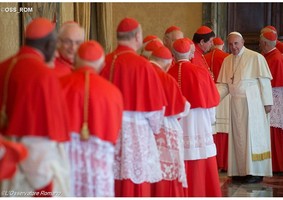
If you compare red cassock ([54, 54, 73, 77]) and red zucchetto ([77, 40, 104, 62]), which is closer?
red zucchetto ([77, 40, 104, 62])

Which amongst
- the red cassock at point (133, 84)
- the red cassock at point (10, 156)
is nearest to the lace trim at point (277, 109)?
the red cassock at point (133, 84)

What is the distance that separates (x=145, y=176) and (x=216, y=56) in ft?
14.9

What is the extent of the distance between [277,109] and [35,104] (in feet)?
20.4

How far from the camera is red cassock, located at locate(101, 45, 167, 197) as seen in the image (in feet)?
19.0

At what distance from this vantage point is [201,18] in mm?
14008

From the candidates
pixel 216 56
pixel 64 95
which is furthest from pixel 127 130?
pixel 216 56

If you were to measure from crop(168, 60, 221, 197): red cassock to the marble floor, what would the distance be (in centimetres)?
77

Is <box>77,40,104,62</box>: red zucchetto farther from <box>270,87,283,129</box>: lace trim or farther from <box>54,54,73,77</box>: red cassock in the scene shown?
<box>270,87,283,129</box>: lace trim

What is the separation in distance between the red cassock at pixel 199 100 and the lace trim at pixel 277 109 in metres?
2.85

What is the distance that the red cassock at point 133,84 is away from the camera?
5.78 metres

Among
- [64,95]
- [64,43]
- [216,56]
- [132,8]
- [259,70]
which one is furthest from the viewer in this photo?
[132,8]

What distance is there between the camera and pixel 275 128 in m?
9.98

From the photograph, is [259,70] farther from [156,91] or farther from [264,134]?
[156,91]

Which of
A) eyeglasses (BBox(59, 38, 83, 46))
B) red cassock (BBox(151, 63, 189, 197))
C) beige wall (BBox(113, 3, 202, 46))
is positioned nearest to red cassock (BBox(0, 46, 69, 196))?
eyeglasses (BBox(59, 38, 83, 46))
